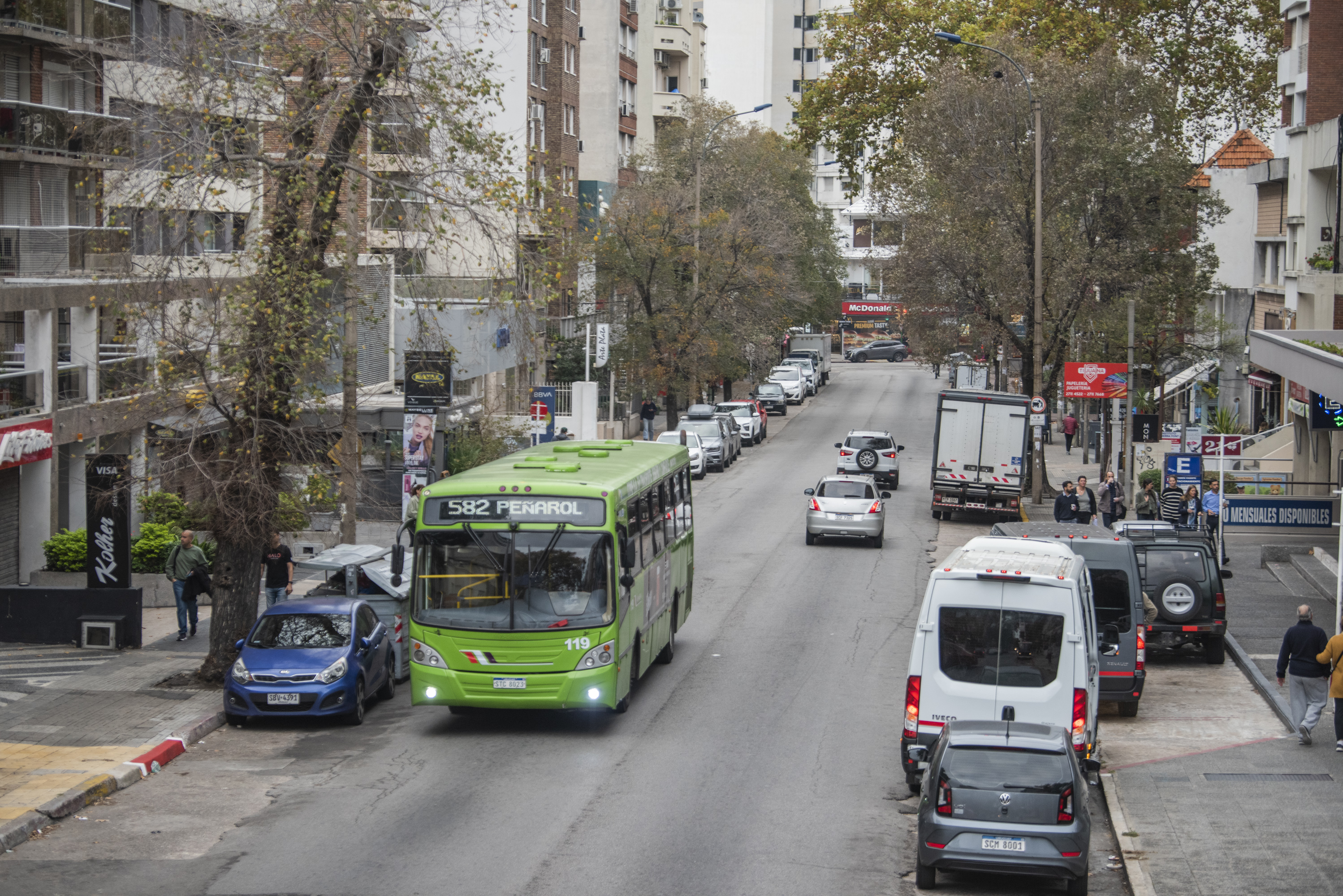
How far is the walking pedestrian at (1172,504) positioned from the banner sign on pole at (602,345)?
82.5 feet

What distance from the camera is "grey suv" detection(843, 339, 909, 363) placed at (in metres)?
107

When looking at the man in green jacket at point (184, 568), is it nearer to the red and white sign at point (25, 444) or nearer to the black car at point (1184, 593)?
the red and white sign at point (25, 444)

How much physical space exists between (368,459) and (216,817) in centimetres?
2536

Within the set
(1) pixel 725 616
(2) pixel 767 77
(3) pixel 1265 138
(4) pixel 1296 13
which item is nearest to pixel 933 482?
(1) pixel 725 616

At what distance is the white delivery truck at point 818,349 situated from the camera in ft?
278

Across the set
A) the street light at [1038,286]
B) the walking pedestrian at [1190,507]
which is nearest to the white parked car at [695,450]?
the street light at [1038,286]

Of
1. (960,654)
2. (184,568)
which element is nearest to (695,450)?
(184,568)

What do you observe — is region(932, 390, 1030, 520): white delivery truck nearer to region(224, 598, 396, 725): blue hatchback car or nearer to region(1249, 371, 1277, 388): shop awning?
region(1249, 371, 1277, 388): shop awning

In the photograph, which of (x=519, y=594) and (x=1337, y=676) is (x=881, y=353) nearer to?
(x=1337, y=676)

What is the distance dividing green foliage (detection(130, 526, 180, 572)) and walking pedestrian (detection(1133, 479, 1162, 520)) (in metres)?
20.4

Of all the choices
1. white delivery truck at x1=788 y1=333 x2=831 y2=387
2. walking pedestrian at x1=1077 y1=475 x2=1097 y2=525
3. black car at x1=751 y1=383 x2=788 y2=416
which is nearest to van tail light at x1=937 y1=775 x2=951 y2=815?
walking pedestrian at x1=1077 y1=475 x2=1097 y2=525

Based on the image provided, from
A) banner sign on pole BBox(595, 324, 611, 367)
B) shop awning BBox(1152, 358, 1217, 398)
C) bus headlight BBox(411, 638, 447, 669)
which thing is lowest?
bus headlight BBox(411, 638, 447, 669)

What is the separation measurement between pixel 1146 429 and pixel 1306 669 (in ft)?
72.0

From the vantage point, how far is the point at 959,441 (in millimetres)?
37938
